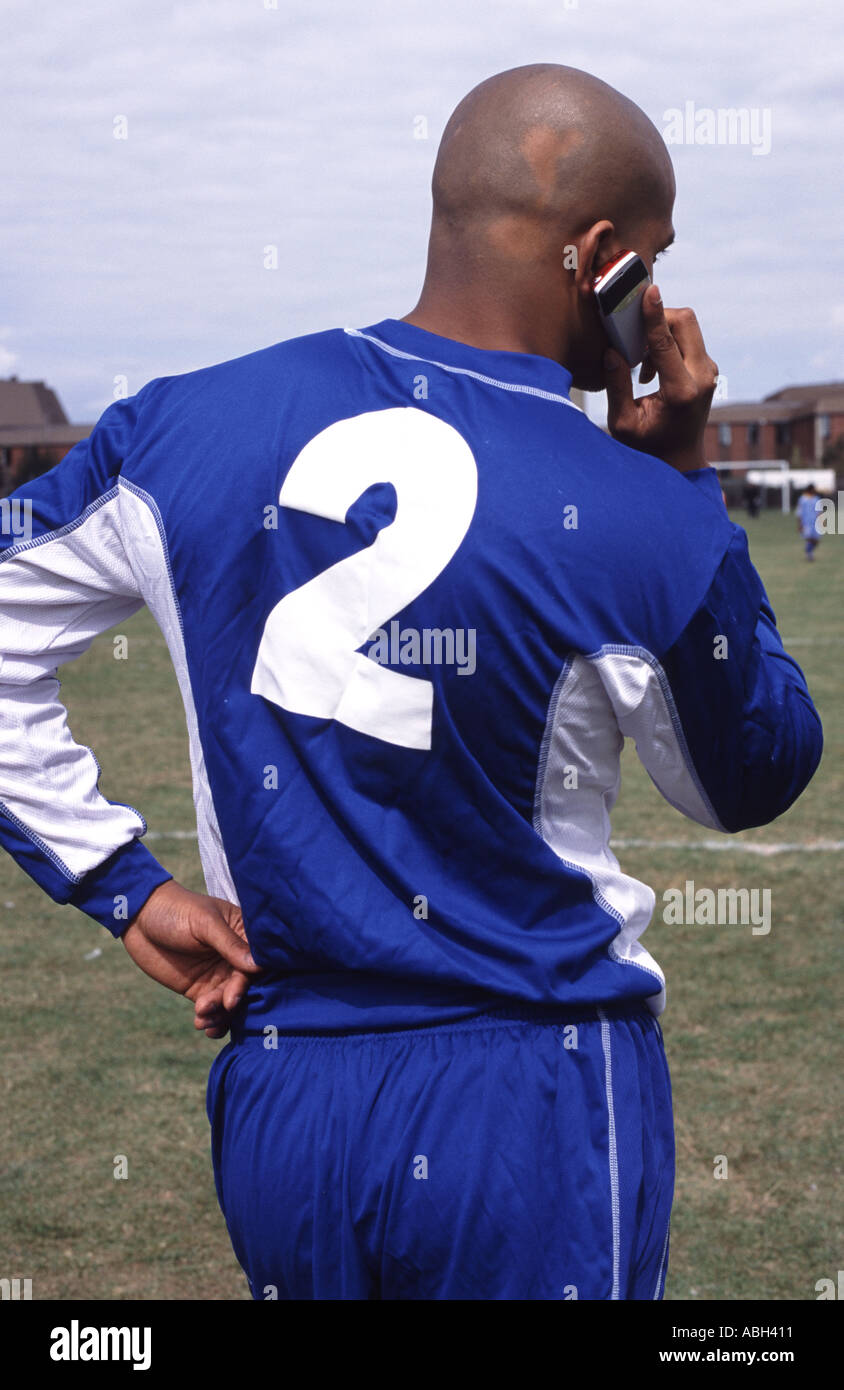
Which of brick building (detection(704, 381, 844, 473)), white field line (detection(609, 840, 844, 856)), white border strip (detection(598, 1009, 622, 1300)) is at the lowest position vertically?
white field line (detection(609, 840, 844, 856))

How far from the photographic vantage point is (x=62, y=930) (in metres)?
7.00

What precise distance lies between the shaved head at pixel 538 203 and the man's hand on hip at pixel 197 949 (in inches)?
34.2

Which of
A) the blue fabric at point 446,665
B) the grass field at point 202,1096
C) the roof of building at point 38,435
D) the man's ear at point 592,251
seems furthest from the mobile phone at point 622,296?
the roof of building at point 38,435

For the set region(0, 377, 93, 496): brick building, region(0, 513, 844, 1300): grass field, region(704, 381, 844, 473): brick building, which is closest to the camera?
region(0, 513, 844, 1300): grass field

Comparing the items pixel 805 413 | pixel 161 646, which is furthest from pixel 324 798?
pixel 805 413

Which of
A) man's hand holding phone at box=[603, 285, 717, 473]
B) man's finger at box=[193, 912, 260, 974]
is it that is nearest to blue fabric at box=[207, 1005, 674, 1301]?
man's finger at box=[193, 912, 260, 974]

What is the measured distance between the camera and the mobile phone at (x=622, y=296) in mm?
1852

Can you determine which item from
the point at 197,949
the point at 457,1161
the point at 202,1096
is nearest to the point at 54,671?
the point at 197,949

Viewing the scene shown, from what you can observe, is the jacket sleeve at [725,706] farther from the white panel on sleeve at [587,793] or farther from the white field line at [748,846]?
the white field line at [748,846]

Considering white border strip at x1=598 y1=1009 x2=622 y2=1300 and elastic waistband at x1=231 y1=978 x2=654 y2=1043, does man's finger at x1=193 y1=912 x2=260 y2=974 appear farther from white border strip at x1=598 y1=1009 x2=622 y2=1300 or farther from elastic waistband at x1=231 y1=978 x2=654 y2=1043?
white border strip at x1=598 y1=1009 x2=622 y2=1300

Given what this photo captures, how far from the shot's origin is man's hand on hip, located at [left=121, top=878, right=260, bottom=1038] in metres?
1.96

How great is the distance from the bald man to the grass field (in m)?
2.32

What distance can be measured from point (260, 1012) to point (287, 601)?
0.56 m
